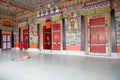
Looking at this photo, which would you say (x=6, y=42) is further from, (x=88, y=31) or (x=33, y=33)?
(x=88, y=31)

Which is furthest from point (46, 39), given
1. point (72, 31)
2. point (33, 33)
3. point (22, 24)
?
point (22, 24)

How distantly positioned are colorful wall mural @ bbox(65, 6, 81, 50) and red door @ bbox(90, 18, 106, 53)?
0.89 meters

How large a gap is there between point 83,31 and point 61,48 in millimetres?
2198

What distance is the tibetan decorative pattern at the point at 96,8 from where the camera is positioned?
20.4 feet

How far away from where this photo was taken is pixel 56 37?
8.88 metres

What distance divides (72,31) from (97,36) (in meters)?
1.74

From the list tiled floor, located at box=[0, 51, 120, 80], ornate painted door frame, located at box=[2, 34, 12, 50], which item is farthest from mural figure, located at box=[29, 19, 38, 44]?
tiled floor, located at box=[0, 51, 120, 80]

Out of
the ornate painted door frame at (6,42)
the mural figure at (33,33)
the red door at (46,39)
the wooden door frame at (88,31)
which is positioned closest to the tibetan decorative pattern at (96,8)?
the wooden door frame at (88,31)

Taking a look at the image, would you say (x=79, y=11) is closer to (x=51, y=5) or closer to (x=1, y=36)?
(x=51, y=5)

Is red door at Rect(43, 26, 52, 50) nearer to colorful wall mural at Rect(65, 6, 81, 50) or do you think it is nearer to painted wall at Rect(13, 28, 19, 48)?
colorful wall mural at Rect(65, 6, 81, 50)

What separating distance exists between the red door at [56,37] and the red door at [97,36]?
8.46 ft

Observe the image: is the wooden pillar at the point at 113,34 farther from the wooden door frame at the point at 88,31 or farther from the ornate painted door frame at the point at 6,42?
the ornate painted door frame at the point at 6,42

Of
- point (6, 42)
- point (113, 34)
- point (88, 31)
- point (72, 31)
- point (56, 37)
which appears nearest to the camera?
point (113, 34)

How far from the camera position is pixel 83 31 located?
7.23 metres
